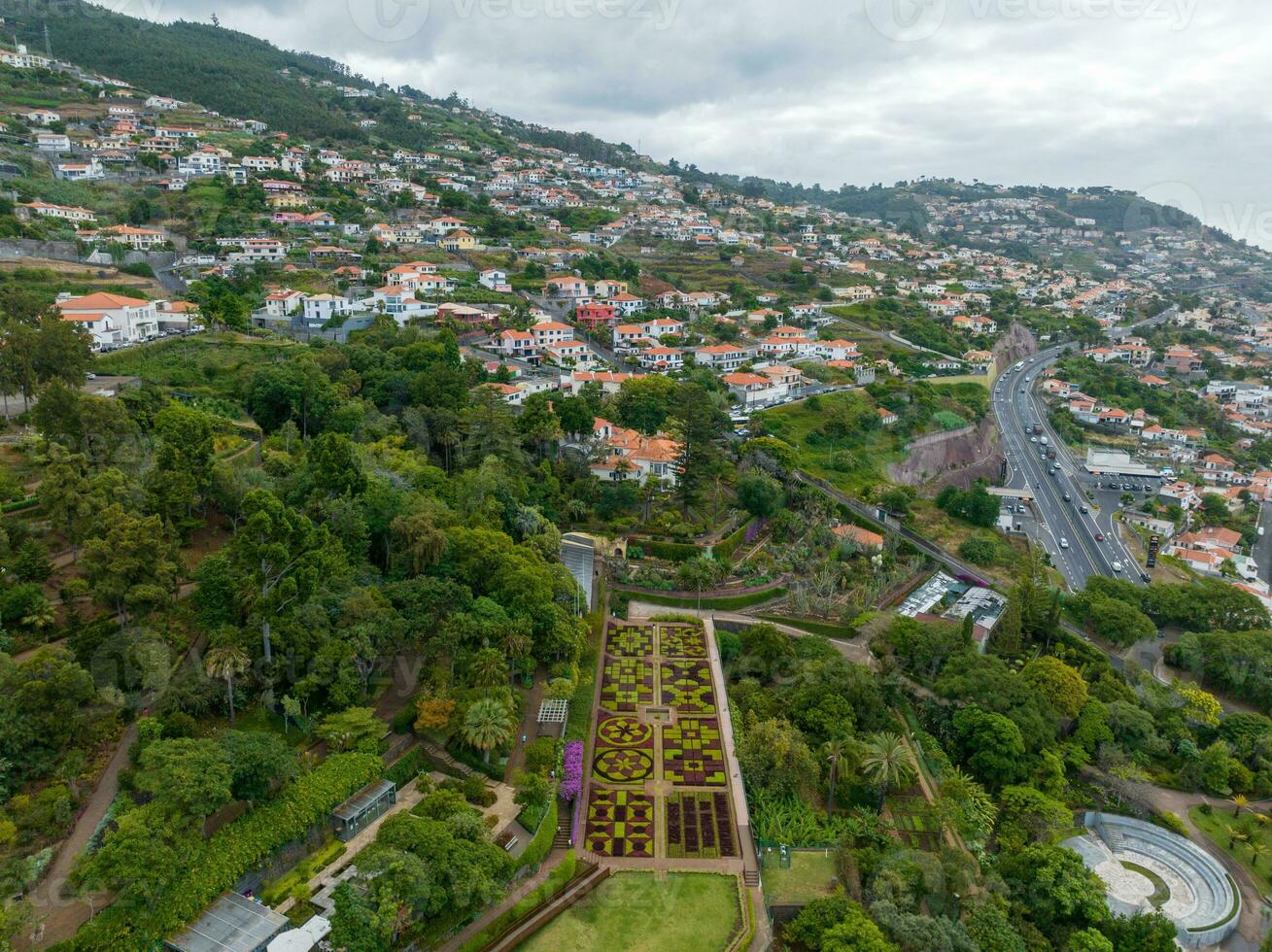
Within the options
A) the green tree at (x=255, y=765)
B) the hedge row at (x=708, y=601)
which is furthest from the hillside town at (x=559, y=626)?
the hedge row at (x=708, y=601)

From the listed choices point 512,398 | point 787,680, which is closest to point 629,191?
point 512,398

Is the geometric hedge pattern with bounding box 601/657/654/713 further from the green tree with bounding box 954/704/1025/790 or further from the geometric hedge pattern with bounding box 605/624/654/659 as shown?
the green tree with bounding box 954/704/1025/790

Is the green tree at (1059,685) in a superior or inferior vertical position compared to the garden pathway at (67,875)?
superior

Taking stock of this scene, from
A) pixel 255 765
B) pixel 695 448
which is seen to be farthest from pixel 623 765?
pixel 695 448

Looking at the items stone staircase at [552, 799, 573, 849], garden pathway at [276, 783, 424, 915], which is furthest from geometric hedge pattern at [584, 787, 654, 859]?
garden pathway at [276, 783, 424, 915]

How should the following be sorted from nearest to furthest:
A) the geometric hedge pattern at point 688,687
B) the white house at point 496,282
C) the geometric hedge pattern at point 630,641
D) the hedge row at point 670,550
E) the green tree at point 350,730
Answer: the green tree at point 350,730, the geometric hedge pattern at point 688,687, the geometric hedge pattern at point 630,641, the hedge row at point 670,550, the white house at point 496,282

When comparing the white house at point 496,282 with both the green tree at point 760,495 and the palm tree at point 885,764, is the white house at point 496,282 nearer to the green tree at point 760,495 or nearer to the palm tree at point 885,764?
the green tree at point 760,495

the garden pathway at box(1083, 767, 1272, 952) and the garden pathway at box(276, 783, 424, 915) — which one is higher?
the garden pathway at box(276, 783, 424, 915)
